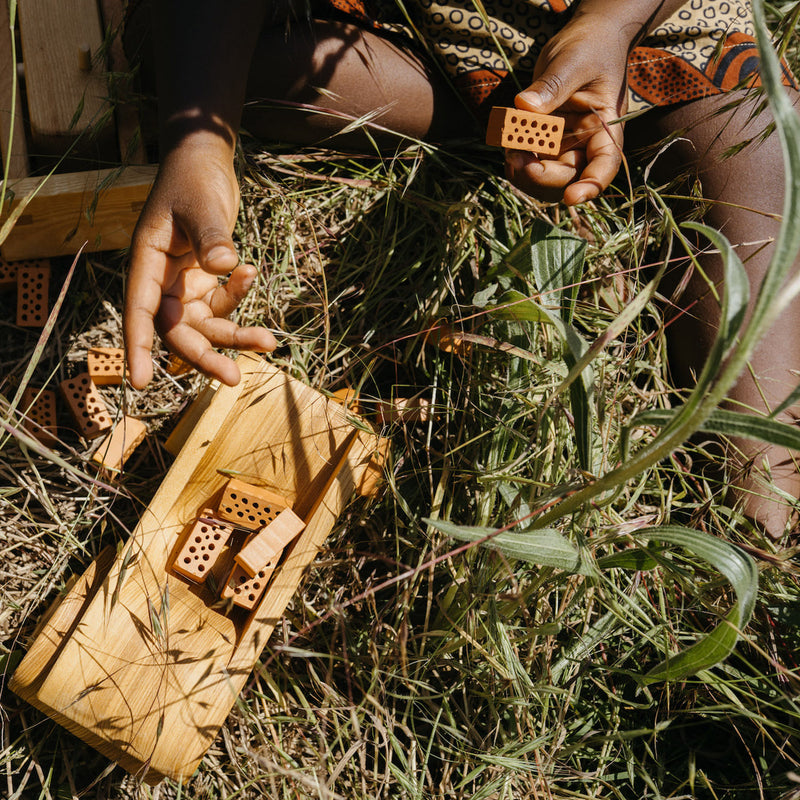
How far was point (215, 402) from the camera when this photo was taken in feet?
3.22

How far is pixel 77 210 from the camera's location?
1146 mm

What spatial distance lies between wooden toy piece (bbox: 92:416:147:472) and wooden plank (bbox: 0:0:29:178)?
0.46 meters

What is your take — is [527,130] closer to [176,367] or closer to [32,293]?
[176,367]

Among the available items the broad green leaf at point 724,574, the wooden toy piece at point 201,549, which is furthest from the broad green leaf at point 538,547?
the wooden toy piece at point 201,549

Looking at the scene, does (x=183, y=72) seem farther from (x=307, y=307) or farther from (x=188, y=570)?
(x=188, y=570)

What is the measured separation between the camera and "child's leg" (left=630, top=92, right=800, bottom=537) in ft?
3.86

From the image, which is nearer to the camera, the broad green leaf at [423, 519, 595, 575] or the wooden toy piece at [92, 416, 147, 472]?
the broad green leaf at [423, 519, 595, 575]

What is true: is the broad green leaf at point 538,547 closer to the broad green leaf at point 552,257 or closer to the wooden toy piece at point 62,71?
the broad green leaf at point 552,257

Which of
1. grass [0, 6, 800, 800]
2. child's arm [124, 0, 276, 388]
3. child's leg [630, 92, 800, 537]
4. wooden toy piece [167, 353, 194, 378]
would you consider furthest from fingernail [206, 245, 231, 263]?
child's leg [630, 92, 800, 537]

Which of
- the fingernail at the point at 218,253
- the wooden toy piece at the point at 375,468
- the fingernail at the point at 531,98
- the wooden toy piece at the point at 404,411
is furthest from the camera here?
the wooden toy piece at the point at 404,411

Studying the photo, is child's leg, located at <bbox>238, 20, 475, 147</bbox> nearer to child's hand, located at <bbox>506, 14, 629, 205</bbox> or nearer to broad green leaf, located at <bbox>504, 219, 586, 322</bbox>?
→ child's hand, located at <bbox>506, 14, 629, 205</bbox>

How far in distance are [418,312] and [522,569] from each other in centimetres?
50

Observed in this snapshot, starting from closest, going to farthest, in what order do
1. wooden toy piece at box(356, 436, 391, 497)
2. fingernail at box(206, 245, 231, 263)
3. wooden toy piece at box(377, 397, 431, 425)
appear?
1. fingernail at box(206, 245, 231, 263)
2. wooden toy piece at box(356, 436, 391, 497)
3. wooden toy piece at box(377, 397, 431, 425)

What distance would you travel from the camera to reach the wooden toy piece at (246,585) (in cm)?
94
